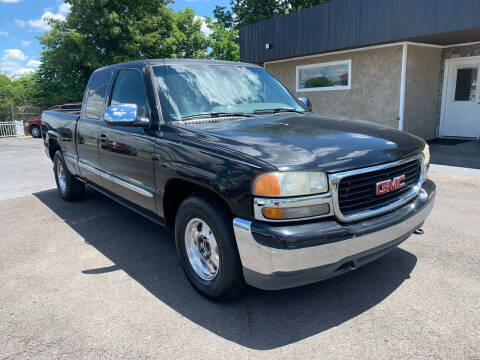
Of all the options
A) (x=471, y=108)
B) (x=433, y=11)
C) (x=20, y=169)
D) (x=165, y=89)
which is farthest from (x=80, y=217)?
(x=471, y=108)

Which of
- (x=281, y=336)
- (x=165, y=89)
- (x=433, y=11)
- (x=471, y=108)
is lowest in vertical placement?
(x=281, y=336)

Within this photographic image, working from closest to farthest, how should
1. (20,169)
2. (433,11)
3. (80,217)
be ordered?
(80,217)
(433,11)
(20,169)

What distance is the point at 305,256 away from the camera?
238cm

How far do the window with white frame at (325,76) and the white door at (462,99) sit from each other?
3.01 metres

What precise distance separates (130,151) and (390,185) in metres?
2.46

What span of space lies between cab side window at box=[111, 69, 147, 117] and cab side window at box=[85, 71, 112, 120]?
0.32 metres

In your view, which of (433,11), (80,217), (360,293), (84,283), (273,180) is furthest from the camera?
(433,11)

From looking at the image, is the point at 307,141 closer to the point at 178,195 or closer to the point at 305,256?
the point at 305,256

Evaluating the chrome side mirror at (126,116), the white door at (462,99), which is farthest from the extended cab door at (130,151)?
the white door at (462,99)

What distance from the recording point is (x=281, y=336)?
2602 mm

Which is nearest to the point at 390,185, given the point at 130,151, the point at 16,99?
the point at 130,151

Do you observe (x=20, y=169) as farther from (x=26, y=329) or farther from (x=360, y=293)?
(x=360, y=293)

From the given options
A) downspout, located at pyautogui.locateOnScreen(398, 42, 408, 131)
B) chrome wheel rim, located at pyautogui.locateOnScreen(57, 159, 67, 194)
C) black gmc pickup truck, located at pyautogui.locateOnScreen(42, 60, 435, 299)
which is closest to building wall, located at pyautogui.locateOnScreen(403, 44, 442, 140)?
downspout, located at pyautogui.locateOnScreen(398, 42, 408, 131)

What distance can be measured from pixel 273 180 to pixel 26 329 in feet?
6.94
